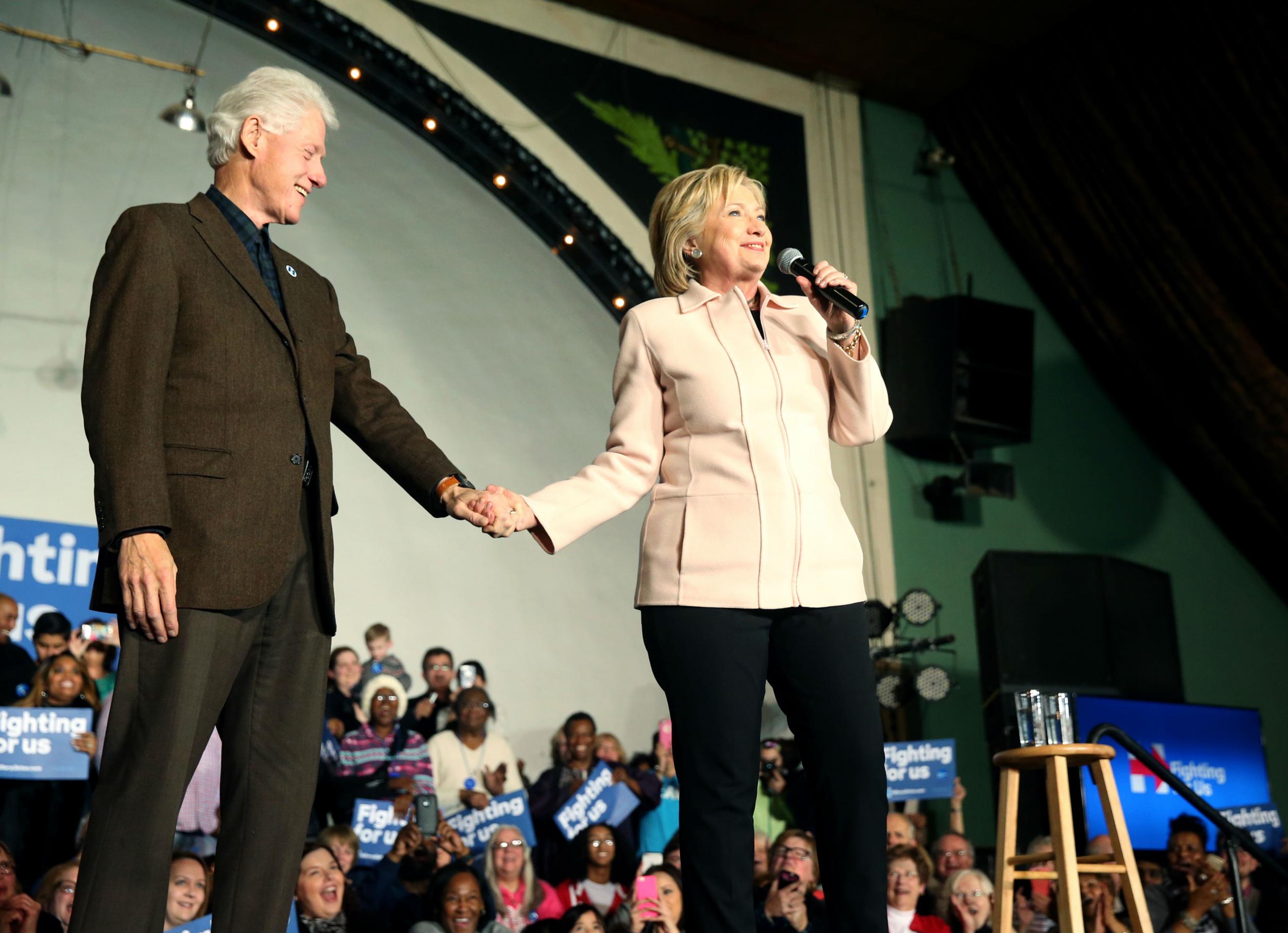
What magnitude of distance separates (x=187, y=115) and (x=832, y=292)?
4588 mm

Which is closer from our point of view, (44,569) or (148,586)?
(148,586)

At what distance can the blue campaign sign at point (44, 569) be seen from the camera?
5746mm

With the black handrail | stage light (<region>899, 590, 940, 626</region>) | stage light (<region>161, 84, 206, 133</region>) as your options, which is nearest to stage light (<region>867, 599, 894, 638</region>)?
stage light (<region>899, 590, 940, 626</region>)

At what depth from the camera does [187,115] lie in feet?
19.1

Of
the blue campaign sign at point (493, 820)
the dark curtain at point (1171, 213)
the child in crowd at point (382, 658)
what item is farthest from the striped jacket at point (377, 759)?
the dark curtain at point (1171, 213)

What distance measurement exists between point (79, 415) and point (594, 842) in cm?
320

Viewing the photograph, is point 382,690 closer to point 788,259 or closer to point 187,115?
point 187,115

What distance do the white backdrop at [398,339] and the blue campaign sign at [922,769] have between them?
6.09 feet

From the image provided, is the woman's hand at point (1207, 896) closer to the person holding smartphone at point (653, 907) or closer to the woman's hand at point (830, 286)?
the person holding smartphone at point (653, 907)

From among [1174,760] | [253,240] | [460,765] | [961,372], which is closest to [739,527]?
[253,240]

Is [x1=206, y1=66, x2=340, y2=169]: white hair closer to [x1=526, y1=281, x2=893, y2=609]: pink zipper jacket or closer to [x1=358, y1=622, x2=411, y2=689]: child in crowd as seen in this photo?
[x1=526, y1=281, x2=893, y2=609]: pink zipper jacket

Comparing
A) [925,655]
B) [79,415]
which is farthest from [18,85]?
[925,655]

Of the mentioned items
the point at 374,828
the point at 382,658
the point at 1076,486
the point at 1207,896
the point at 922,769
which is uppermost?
the point at 1076,486

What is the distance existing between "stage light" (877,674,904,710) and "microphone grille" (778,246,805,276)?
464 centimetres
